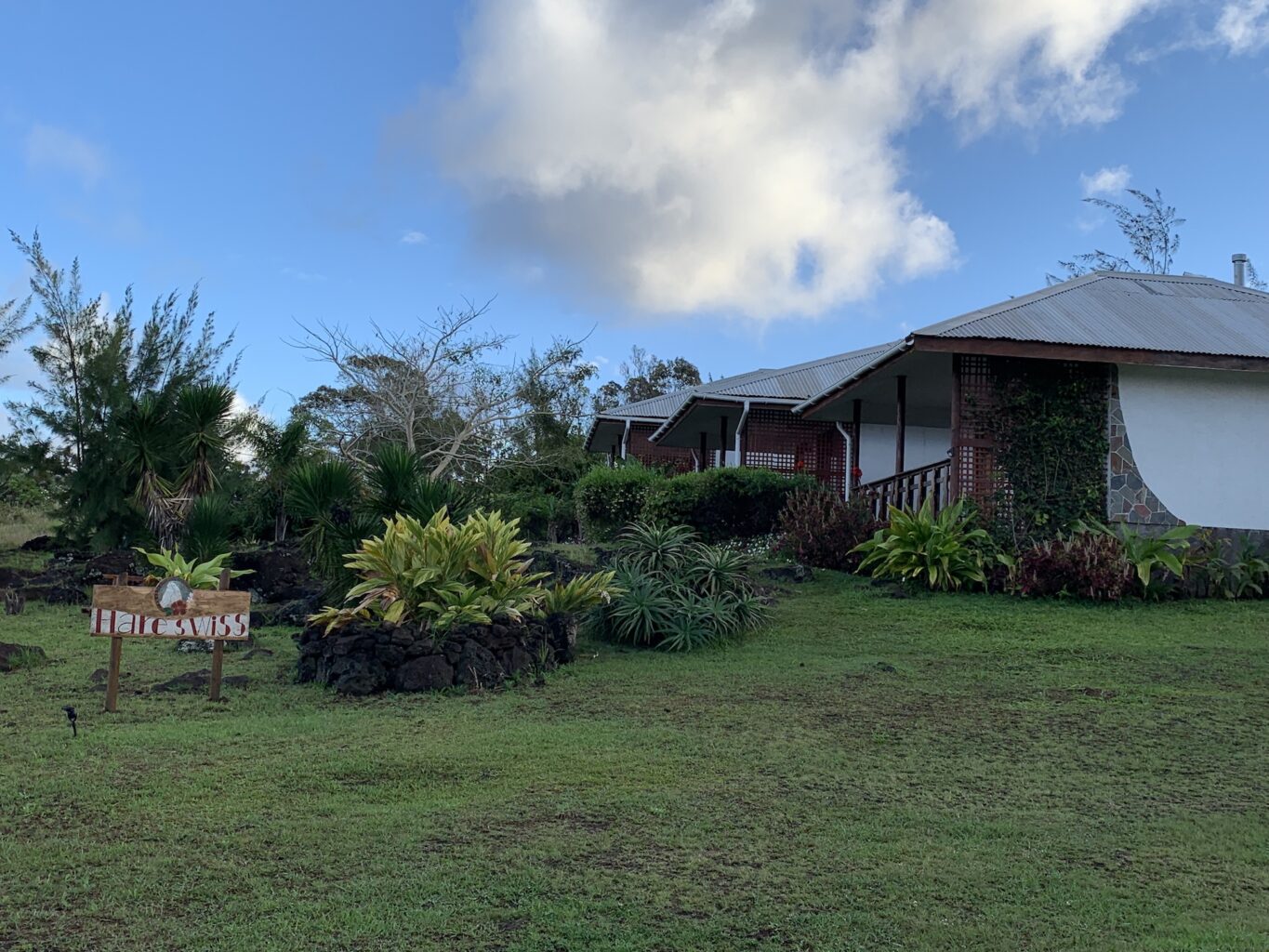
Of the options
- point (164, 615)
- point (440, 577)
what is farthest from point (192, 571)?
point (440, 577)

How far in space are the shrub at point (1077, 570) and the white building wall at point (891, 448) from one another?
329 inches

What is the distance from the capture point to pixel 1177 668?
371 inches

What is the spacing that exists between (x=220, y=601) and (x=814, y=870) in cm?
507

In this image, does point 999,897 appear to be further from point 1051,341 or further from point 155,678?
point 1051,341

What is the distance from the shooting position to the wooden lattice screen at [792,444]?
22.0 m

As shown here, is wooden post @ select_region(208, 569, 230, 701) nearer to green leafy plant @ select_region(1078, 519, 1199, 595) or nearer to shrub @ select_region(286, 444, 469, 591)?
shrub @ select_region(286, 444, 469, 591)

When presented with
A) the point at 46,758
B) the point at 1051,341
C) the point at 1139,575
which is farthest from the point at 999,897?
the point at 1051,341

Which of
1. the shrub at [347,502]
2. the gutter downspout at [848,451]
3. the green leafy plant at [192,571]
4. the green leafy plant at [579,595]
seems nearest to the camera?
the green leafy plant at [192,571]

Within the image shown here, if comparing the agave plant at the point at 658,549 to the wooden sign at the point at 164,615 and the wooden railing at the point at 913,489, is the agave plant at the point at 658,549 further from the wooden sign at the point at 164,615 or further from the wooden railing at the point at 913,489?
the wooden sign at the point at 164,615

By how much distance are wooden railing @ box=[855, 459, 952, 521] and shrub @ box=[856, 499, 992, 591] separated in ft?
2.31

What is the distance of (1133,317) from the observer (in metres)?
15.3

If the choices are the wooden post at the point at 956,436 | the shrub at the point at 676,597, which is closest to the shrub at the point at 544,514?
the wooden post at the point at 956,436

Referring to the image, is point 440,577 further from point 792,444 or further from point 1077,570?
point 792,444

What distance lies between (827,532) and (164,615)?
9.20m
